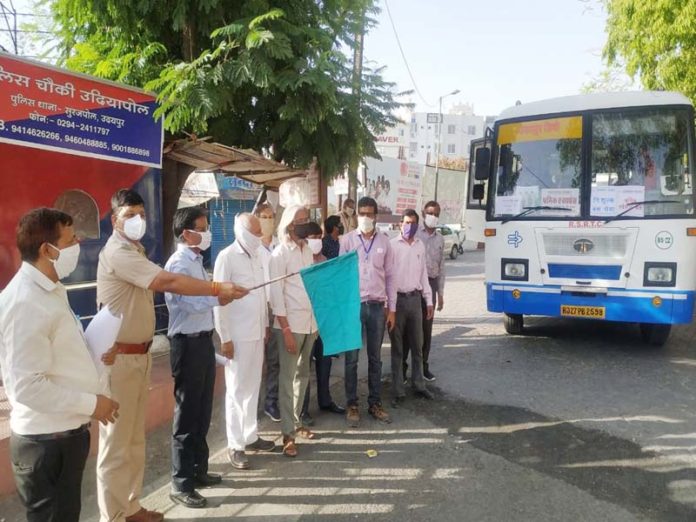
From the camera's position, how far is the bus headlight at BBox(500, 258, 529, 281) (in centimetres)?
674

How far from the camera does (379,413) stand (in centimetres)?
475

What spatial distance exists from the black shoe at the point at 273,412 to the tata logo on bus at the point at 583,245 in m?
4.05

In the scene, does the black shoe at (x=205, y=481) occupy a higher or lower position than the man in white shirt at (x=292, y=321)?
lower

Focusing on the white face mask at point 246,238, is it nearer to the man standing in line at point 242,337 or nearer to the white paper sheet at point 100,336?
the man standing in line at point 242,337

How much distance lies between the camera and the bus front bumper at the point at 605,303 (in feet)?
19.5

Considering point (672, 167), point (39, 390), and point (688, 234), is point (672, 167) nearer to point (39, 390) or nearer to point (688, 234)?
point (688, 234)

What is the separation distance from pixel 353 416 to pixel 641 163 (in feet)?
14.7

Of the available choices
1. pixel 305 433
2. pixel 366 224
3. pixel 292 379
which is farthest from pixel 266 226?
pixel 305 433

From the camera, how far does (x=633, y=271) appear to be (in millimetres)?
6121

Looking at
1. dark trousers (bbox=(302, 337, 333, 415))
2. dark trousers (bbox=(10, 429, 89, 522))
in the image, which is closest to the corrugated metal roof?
dark trousers (bbox=(302, 337, 333, 415))

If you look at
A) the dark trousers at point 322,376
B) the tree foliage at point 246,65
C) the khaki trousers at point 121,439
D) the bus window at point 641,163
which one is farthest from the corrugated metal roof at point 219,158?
the bus window at point 641,163

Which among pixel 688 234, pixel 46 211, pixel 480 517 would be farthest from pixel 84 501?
pixel 688 234

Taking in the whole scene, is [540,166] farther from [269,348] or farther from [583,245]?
[269,348]

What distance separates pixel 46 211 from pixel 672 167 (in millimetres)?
6402
